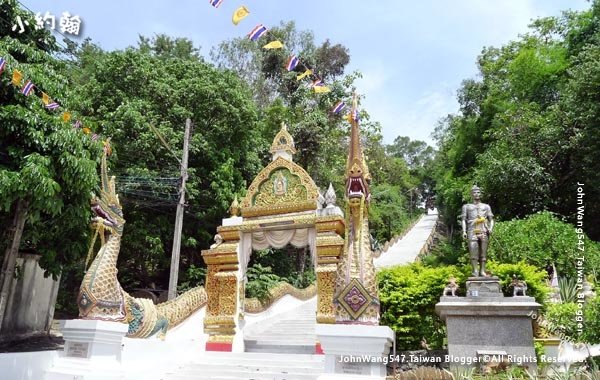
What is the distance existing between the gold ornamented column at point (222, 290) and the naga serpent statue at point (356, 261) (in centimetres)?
416

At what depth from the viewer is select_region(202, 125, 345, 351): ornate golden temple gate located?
9117 mm

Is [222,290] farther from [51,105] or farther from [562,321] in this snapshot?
[562,321]

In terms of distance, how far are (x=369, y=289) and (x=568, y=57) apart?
745 inches

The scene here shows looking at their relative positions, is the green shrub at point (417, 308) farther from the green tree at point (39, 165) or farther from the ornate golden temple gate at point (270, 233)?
the green tree at point (39, 165)

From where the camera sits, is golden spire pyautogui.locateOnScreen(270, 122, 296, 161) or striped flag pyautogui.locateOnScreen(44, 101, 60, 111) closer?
striped flag pyautogui.locateOnScreen(44, 101, 60, 111)

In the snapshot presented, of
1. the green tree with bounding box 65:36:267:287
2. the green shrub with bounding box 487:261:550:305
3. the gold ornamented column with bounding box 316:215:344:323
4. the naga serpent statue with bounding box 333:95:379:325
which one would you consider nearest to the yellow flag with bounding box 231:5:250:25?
the naga serpent statue with bounding box 333:95:379:325

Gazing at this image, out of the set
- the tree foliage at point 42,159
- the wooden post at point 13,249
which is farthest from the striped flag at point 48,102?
the wooden post at point 13,249

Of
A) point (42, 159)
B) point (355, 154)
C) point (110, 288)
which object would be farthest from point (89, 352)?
point (355, 154)

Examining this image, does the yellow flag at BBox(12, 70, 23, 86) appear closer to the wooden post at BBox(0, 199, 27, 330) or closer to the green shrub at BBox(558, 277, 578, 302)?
the wooden post at BBox(0, 199, 27, 330)

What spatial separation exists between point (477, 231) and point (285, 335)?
521cm

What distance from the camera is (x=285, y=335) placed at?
10.9m

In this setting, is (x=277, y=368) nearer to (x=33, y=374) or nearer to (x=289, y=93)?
(x=33, y=374)

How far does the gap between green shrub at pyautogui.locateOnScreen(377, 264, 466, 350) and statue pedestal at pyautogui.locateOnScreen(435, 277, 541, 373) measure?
113 cm

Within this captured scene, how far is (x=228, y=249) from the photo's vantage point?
32.6 ft
